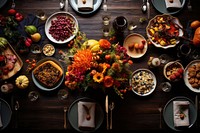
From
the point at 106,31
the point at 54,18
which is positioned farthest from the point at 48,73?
the point at 106,31

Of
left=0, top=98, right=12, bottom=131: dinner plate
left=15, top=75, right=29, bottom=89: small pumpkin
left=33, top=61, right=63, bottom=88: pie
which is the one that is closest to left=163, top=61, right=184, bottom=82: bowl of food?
left=33, top=61, right=63, bottom=88: pie

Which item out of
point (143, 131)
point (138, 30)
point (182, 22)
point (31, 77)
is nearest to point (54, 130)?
point (31, 77)

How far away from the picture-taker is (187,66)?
352 centimetres

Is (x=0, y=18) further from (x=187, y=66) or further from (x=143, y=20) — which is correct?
(x=187, y=66)

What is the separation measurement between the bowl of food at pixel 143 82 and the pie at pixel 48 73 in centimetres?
82

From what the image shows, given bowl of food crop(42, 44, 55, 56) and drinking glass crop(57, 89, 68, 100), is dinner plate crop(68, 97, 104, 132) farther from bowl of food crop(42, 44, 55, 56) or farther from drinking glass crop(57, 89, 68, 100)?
bowl of food crop(42, 44, 55, 56)

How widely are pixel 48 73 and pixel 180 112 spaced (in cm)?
150

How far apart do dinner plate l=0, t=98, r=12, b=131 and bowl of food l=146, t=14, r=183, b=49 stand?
1.76 meters

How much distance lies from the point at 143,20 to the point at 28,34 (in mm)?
1338

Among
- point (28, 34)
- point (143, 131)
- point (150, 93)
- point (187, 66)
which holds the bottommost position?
point (143, 131)

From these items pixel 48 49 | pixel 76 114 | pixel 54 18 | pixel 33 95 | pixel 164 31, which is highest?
pixel 54 18

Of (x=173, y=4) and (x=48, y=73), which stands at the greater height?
(x=173, y=4)

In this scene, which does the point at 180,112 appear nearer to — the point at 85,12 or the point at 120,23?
the point at 120,23

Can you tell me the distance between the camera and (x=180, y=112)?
135 inches
